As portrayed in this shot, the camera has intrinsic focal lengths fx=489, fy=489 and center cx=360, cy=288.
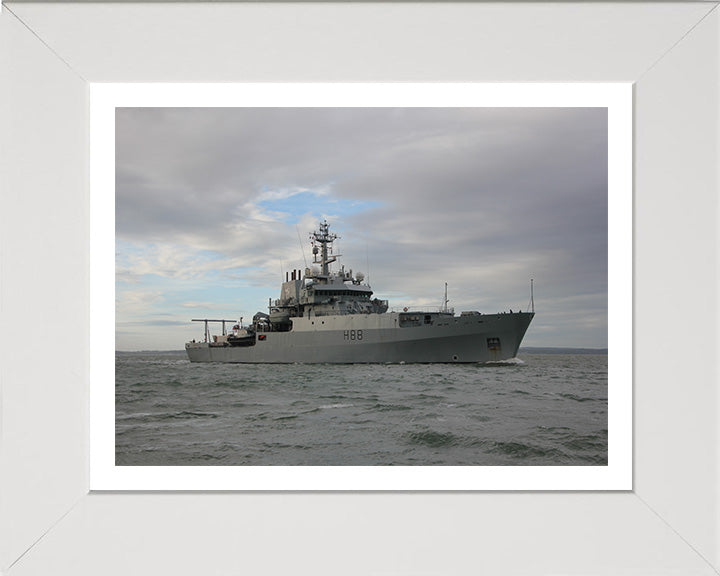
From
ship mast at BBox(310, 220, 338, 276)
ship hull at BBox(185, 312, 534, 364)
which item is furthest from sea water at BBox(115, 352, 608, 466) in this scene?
ship mast at BBox(310, 220, 338, 276)

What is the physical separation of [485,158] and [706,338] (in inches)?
703

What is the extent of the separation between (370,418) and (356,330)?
6.29ft

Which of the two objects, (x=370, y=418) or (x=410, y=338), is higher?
(x=410, y=338)

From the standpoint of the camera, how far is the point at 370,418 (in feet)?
32.9

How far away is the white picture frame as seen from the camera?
55.7 inches

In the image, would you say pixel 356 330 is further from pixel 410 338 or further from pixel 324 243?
pixel 324 243

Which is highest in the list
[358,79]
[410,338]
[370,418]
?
[358,79]

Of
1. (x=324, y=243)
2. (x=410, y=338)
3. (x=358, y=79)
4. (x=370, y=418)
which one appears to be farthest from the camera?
(x=324, y=243)

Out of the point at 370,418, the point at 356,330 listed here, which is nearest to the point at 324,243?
the point at 356,330

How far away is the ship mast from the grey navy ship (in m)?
0.36
